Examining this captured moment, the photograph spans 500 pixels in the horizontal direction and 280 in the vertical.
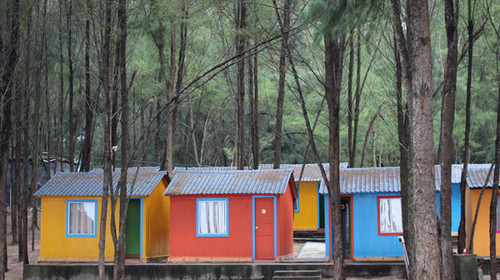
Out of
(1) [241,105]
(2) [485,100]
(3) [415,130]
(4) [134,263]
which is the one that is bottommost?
(4) [134,263]

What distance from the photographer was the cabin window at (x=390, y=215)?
1652cm

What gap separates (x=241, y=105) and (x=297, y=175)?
18.3 ft

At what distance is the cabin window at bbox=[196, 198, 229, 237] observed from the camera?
16812mm

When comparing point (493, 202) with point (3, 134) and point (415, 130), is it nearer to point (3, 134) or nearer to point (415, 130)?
point (415, 130)

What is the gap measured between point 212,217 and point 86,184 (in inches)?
168

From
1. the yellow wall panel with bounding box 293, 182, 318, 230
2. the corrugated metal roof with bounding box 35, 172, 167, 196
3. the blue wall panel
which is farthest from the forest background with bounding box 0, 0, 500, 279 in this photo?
the yellow wall panel with bounding box 293, 182, 318, 230

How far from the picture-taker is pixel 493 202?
1319 cm


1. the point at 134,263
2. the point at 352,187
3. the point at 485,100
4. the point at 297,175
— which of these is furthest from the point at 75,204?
the point at 485,100

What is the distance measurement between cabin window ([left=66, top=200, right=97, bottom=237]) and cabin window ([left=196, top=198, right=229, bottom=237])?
3.35 metres

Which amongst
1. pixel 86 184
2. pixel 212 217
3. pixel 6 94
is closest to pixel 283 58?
pixel 212 217

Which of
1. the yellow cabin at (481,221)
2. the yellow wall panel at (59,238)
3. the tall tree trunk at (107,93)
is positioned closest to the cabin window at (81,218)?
the yellow wall panel at (59,238)

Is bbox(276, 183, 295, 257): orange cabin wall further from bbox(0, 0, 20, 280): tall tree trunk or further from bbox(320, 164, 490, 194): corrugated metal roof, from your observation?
bbox(0, 0, 20, 280): tall tree trunk

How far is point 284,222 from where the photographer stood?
56.6 feet

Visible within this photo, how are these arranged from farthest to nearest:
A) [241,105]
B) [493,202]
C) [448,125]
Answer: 1. [241,105]
2. [493,202]
3. [448,125]
